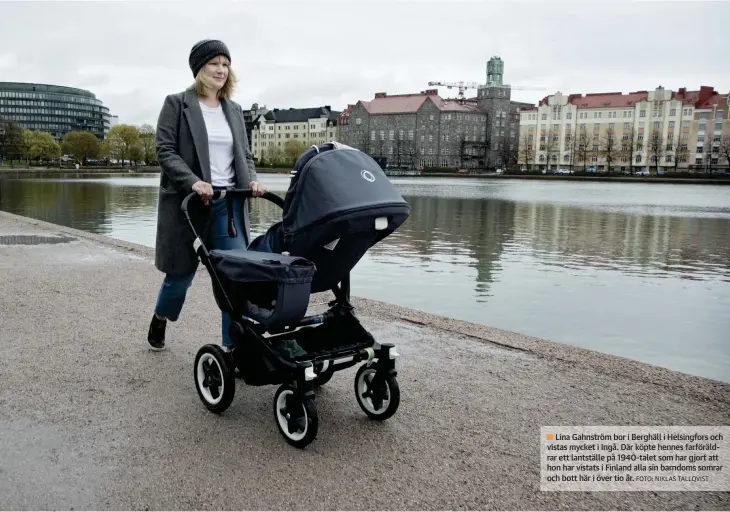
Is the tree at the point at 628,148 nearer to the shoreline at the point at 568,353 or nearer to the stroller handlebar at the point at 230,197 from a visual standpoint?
the shoreline at the point at 568,353

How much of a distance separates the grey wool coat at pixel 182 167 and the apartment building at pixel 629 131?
111 m

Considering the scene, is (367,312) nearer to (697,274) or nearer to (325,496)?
(325,496)

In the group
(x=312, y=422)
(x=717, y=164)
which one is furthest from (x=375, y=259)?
(x=717, y=164)

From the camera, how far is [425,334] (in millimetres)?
4992

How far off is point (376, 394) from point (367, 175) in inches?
44.2

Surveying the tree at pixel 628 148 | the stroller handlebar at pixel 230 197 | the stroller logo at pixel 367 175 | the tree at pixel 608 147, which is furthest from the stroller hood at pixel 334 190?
the tree at pixel 628 148

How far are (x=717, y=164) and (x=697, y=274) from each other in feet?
370

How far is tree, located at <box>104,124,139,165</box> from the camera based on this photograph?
374ft

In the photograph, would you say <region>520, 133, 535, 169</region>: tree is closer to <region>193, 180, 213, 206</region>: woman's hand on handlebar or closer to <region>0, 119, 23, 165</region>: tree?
<region>0, 119, 23, 165</region>: tree

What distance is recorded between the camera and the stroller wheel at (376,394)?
3244 mm

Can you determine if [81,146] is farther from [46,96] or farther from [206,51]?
[206,51]

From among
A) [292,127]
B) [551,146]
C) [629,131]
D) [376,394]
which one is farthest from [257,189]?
[292,127]

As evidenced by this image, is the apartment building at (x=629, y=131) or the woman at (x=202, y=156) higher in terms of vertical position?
the apartment building at (x=629, y=131)

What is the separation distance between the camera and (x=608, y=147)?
111m
